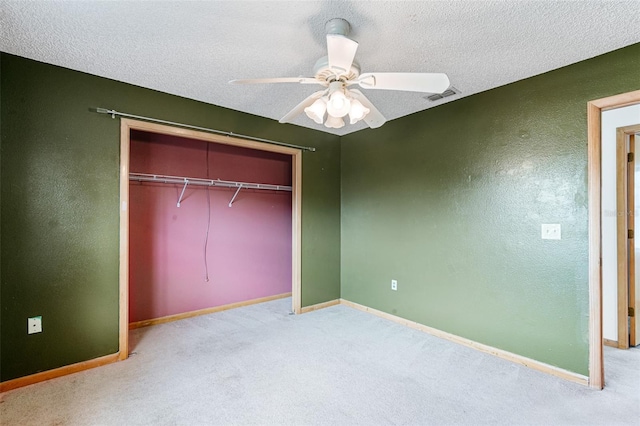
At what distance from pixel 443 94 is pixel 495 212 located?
115 centimetres

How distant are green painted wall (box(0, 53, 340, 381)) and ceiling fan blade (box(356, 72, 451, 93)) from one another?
2.07 metres

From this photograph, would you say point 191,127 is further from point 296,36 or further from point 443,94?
point 443,94

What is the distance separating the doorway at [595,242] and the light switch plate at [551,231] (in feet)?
0.64

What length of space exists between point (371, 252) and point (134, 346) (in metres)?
2.63

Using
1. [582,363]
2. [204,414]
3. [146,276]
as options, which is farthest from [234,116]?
[582,363]

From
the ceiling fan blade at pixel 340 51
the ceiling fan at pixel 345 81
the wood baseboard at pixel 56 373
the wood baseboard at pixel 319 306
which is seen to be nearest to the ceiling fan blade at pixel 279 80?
the ceiling fan at pixel 345 81

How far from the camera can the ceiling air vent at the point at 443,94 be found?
9.08ft

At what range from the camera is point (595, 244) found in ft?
7.23

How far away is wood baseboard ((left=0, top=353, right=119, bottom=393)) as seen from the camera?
2.18 metres

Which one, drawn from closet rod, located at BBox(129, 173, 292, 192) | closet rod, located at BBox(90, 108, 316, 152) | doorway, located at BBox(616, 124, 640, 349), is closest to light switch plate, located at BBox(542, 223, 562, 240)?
doorway, located at BBox(616, 124, 640, 349)

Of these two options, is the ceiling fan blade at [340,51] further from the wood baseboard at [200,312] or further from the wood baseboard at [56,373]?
the wood baseboard at [200,312]

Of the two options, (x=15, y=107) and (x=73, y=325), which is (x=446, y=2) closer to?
(x=15, y=107)

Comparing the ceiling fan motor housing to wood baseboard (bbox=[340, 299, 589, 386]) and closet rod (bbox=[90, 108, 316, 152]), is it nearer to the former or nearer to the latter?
closet rod (bbox=[90, 108, 316, 152])

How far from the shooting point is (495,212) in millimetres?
2738
